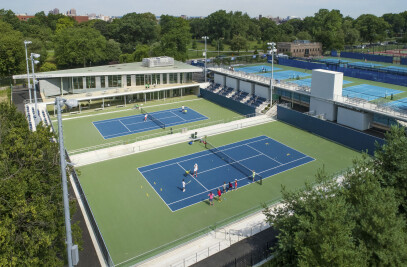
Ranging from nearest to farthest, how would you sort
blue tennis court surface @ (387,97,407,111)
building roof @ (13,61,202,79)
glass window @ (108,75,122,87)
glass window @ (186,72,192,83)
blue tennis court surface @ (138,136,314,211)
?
1. blue tennis court surface @ (138,136,314,211)
2. blue tennis court surface @ (387,97,407,111)
3. building roof @ (13,61,202,79)
4. glass window @ (108,75,122,87)
5. glass window @ (186,72,192,83)

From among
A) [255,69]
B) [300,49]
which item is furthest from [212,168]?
[300,49]

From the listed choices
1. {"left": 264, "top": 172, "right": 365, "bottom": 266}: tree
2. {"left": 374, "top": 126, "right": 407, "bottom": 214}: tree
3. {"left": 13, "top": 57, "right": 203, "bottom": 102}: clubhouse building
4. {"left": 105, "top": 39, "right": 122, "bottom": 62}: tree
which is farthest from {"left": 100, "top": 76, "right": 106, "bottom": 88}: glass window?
{"left": 264, "top": 172, "right": 365, "bottom": 266}: tree

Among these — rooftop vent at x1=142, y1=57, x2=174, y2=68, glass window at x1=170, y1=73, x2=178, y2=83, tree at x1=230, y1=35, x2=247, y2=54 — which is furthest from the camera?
tree at x1=230, y1=35, x2=247, y2=54

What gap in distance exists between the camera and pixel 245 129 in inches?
1586

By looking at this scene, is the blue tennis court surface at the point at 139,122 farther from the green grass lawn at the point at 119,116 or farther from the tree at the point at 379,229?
the tree at the point at 379,229

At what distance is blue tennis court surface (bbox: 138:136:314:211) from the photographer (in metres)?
26.0

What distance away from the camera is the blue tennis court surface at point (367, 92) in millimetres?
42719

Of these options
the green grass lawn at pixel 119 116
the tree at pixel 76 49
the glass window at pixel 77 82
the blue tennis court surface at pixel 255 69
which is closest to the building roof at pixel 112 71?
the glass window at pixel 77 82

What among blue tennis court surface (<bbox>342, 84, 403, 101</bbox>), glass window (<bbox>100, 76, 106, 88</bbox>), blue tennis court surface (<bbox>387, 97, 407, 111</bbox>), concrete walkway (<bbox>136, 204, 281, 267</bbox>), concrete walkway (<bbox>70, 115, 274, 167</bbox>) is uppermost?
glass window (<bbox>100, 76, 106, 88</bbox>)

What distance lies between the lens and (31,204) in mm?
14836

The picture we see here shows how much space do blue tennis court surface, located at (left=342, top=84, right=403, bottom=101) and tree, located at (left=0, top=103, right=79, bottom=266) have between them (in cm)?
3653

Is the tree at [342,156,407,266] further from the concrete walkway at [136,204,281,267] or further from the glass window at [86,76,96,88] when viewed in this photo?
the glass window at [86,76,96,88]

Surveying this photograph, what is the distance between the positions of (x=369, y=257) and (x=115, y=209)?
635 inches

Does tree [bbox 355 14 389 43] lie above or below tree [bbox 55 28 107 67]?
above
